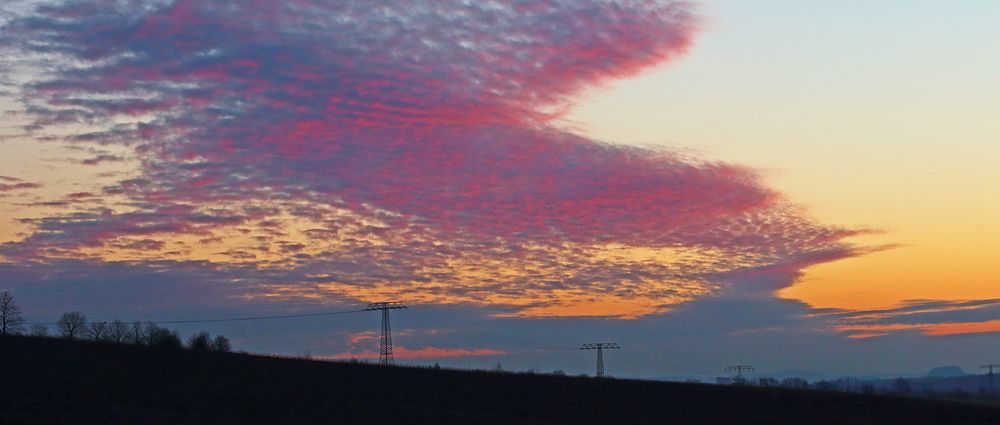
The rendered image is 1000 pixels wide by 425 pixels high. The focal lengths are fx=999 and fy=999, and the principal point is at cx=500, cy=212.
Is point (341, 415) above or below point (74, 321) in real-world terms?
below

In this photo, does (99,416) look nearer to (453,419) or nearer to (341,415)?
(341,415)

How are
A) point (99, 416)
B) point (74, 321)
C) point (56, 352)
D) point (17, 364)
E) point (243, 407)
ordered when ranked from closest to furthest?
1. point (99, 416)
2. point (243, 407)
3. point (17, 364)
4. point (56, 352)
5. point (74, 321)

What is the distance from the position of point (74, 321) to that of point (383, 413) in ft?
260

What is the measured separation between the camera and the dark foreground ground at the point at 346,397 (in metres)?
44.2

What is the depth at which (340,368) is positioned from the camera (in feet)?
226

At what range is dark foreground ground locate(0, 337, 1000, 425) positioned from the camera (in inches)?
1742

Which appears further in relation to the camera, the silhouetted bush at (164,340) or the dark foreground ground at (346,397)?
the silhouetted bush at (164,340)

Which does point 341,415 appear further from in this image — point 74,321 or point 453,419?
point 74,321

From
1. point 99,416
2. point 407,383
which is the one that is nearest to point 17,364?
point 99,416

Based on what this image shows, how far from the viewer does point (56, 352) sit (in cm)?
6094

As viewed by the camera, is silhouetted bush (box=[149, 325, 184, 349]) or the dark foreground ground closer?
the dark foreground ground

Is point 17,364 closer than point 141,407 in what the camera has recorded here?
No

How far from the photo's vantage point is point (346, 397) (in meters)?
55.1

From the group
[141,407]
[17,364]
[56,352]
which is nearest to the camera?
[141,407]
